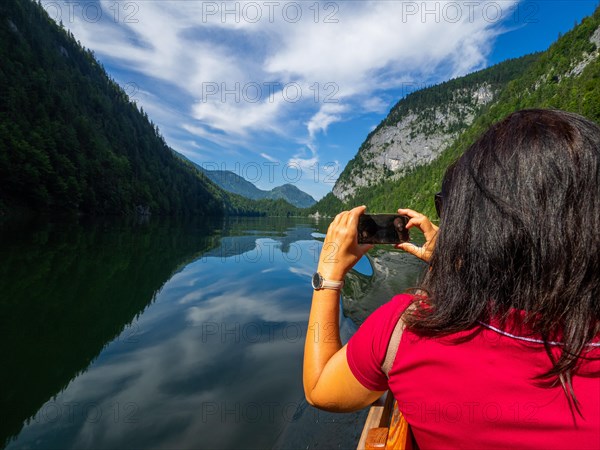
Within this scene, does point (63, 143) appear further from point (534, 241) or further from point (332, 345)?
point (534, 241)

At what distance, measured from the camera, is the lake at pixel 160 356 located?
403 centimetres

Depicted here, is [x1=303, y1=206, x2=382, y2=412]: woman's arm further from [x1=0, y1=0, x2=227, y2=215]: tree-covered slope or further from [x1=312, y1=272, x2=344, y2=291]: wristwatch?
[x1=0, y1=0, x2=227, y2=215]: tree-covered slope

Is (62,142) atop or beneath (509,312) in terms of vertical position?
atop

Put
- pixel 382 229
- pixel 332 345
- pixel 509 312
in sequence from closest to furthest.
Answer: pixel 509 312
pixel 332 345
pixel 382 229

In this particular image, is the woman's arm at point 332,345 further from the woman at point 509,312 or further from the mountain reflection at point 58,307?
the mountain reflection at point 58,307

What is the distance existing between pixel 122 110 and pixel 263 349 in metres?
123

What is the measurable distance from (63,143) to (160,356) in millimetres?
58430

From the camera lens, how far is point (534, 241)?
0.89 m

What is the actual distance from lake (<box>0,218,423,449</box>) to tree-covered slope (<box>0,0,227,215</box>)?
29.4 meters

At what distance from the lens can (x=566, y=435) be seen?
773 mm

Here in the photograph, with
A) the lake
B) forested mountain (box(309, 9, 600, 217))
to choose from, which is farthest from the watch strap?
forested mountain (box(309, 9, 600, 217))

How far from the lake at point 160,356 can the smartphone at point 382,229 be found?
341cm

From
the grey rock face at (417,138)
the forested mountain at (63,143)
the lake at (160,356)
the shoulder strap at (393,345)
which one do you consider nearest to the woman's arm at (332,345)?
the shoulder strap at (393,345)

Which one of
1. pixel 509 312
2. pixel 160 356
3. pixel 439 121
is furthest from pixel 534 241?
pixel 439 121
